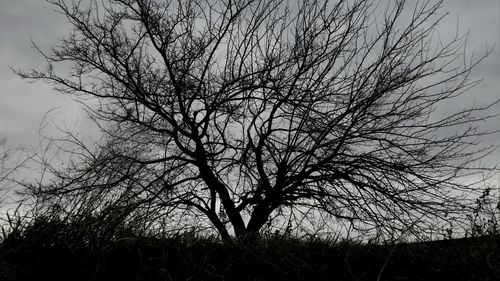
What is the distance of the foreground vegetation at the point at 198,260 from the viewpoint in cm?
200

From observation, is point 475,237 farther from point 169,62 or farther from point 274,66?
point 169,62

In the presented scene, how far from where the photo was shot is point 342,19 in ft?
21.8

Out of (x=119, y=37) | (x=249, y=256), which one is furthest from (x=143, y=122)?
(x=249, y=256)

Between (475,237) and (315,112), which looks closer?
(475,237)

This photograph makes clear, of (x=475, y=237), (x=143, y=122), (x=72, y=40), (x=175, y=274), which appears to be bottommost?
(x=175, y=274)

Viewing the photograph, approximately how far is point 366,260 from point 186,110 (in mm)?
5804

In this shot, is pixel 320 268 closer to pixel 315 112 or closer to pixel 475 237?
pixel 475 237

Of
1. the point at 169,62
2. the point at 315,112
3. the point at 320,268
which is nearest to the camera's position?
the point at 320,268

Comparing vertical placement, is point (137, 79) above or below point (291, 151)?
above

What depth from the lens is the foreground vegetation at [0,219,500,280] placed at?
2004 mm

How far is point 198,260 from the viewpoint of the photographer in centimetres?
220

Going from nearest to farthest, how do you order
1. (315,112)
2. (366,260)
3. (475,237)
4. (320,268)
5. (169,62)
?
1. (320,268)
2. (366,260)
3. (475,237)
4. (315,112)
5. (169,62)

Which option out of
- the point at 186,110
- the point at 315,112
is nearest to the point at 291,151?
the point at 315,112

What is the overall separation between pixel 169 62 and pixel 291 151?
265 centimetres
